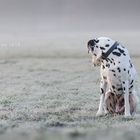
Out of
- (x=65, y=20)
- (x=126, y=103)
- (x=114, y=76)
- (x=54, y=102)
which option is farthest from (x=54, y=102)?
(x=65, y=20)

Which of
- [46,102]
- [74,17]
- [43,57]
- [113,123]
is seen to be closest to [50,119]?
[113,123]

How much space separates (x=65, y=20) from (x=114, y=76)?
1509 cm

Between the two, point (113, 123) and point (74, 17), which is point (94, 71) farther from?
point (113, 123)

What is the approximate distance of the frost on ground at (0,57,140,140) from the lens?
3.86 metres

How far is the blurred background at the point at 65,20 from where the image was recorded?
22.1 metres

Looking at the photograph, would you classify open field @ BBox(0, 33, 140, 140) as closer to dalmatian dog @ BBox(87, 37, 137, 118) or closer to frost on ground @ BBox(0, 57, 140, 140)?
frost on ground @ BBox(0, 57, 140, 140)

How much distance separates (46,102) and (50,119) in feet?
6.89

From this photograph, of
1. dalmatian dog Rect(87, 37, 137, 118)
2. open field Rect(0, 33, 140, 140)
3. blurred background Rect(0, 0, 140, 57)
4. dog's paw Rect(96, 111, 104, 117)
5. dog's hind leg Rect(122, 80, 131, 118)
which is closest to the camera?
open field Rect(0, 33, 140, 140)

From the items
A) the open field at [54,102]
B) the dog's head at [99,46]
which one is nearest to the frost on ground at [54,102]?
the open field at [54,102]

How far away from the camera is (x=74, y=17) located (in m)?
23.2

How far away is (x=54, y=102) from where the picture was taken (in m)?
10.3

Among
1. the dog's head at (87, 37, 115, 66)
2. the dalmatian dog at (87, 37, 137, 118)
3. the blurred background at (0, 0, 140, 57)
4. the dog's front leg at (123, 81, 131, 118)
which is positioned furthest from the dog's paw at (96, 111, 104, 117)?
the blurred background at (0, 0, 140, 57)

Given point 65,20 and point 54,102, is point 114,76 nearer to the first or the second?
point 54,102

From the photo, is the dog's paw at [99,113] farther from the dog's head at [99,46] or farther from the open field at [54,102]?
the dog's head at [99,46]
